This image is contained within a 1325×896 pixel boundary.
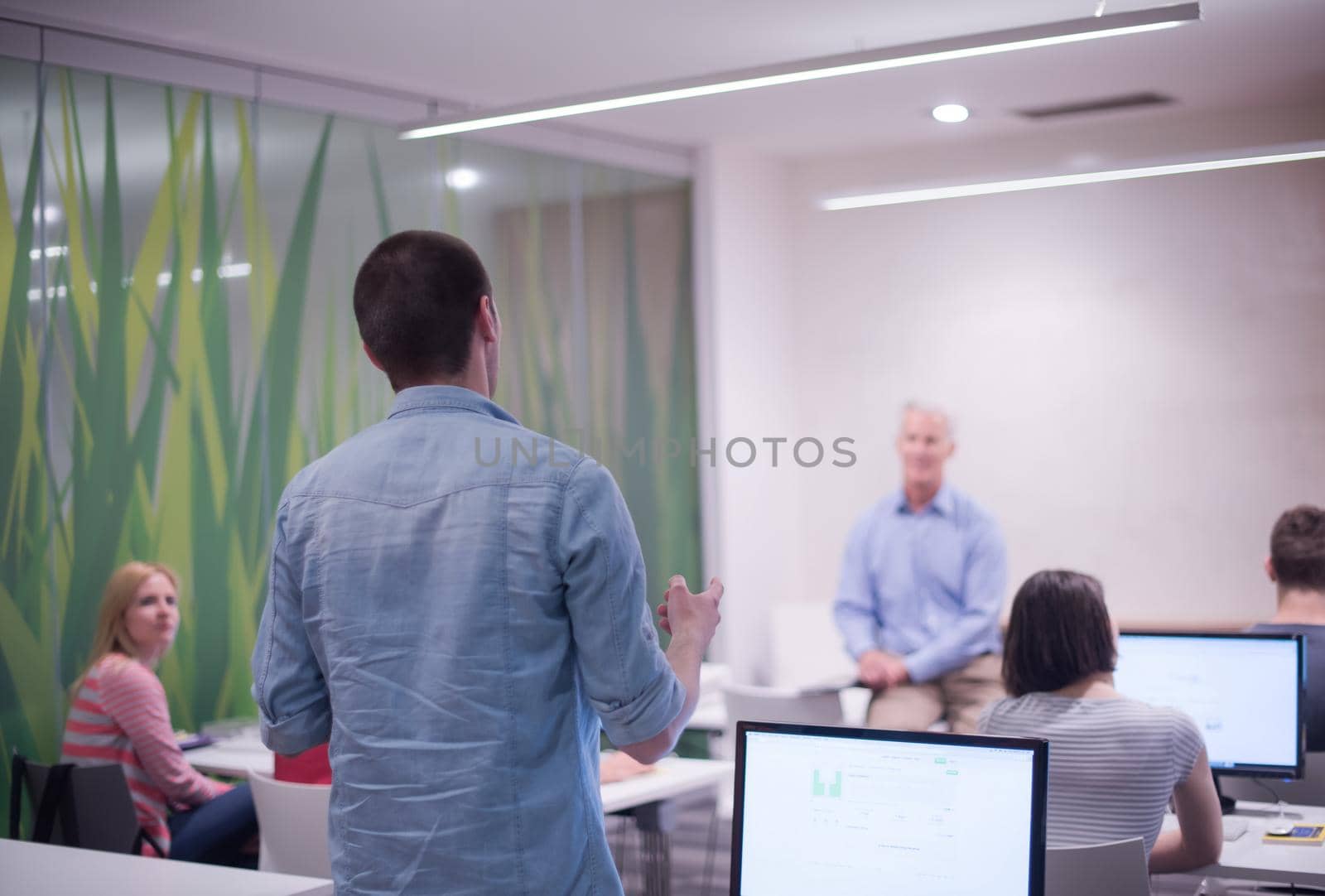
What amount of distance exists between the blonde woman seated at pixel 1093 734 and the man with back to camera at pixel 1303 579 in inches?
41.5

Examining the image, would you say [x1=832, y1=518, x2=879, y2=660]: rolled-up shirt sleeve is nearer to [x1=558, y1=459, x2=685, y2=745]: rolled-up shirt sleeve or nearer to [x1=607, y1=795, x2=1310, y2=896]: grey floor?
[x1=607, y1=795, x2=1310, y2=896]: grey floor

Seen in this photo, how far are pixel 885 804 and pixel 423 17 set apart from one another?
3713mm

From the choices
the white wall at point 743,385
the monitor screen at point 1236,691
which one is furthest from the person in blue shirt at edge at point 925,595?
the monitor screen at point 1236,691

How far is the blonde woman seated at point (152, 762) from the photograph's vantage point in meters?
4.29

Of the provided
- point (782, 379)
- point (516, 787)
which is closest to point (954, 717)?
point (782, 379)

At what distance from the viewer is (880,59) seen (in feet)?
13.1

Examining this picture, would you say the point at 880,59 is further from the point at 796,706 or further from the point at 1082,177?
the point at 1082,177

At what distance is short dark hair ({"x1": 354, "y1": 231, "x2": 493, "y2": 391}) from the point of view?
6.03ft

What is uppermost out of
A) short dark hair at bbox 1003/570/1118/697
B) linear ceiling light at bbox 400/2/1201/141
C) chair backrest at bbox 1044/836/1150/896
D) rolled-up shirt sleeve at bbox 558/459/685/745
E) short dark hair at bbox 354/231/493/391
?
linear ceiling light at bbox 400/2/1201/141

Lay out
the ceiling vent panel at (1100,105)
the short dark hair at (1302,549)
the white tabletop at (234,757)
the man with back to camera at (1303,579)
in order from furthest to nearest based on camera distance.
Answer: the ceiling vent panel at (1100,105), the white tabletop at (234,757), the short dark hair at (1302,549), the man with back to camera at (1303,579)

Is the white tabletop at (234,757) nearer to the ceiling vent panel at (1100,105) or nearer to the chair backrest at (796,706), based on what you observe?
the chair backrest at (796,706)

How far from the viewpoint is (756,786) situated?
91.0 inches

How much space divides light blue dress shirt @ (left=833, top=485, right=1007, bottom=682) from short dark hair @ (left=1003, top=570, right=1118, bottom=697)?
2642 millimetres

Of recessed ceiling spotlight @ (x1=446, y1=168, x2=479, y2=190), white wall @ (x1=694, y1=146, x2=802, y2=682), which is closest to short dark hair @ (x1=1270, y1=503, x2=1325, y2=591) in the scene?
white wall @ (x1=694, y1=146, x2=802, y2=682)
